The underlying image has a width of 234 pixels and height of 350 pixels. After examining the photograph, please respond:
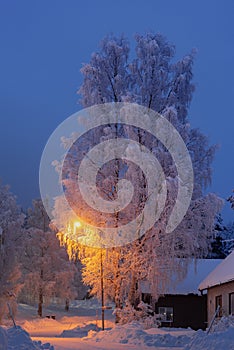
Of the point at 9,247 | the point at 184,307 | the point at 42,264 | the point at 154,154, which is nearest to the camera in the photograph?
the point at 154,154

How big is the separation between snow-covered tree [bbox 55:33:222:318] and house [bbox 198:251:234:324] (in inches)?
62.1

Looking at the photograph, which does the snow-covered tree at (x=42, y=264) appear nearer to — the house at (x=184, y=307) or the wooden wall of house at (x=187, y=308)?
the house at (x=184, y=307)

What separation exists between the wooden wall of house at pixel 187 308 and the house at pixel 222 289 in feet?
9.38

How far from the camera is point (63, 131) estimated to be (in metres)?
24.2

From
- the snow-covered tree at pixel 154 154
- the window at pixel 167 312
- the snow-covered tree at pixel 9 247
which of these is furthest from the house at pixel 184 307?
the snow-covered tree at pixel 9 247

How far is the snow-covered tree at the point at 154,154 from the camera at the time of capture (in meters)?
22.2

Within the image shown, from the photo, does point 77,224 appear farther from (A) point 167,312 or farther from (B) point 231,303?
(A) point 167,312

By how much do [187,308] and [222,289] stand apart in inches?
247

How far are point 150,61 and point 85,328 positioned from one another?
46.5 ft

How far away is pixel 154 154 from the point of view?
2212cm

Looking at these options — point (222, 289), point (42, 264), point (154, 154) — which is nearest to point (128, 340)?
point (154, 154)

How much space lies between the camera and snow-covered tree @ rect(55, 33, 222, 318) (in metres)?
22.2

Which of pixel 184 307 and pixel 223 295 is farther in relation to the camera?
pixel 184 307

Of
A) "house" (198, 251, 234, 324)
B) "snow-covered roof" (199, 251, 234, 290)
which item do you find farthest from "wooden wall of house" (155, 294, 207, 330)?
"snow-covered roof" (199, 251, 234, 290)
